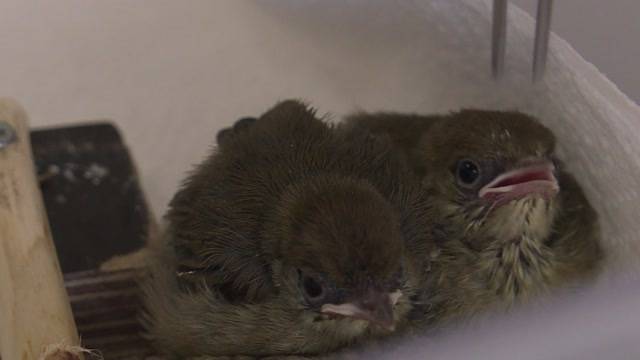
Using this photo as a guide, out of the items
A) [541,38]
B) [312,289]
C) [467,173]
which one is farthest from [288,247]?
[541,38]

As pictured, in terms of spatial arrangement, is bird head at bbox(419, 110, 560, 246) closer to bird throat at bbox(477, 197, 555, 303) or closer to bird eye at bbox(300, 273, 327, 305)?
bird throat at bbox(477, 197, 555, 303)

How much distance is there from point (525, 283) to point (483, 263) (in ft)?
0.23

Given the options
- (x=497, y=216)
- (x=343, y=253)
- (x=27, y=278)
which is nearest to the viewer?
(x=343, y=253)

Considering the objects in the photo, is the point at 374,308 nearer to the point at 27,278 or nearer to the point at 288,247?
the point at 288,247

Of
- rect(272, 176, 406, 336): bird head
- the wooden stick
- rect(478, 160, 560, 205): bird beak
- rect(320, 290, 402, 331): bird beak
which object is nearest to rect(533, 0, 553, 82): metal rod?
rect(478, 160, 560, 205): bird beak

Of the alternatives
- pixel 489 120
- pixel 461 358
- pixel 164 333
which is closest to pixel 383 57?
pixel 489 120

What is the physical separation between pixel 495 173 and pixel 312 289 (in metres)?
0.32

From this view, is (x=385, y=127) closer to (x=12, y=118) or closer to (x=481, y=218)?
(x=481, y=218)

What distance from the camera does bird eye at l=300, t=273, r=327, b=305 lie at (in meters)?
1.29

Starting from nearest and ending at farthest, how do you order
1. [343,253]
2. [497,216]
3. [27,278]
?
[343,253]
[27,278]
[497,216]

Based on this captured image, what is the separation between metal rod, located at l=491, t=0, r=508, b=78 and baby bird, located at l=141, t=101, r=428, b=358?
11.8 inches

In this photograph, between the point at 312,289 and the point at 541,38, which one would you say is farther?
the point at 541,38

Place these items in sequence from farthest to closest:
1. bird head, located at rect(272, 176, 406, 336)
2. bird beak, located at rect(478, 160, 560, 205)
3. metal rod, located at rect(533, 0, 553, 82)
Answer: metal rod, located at rect(533, 0, 553, 82) < bird beak, located at rect(478, 160, 560, 205) < bird head, located at rect(272, 176, 406, 336)

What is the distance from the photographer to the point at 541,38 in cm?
161
